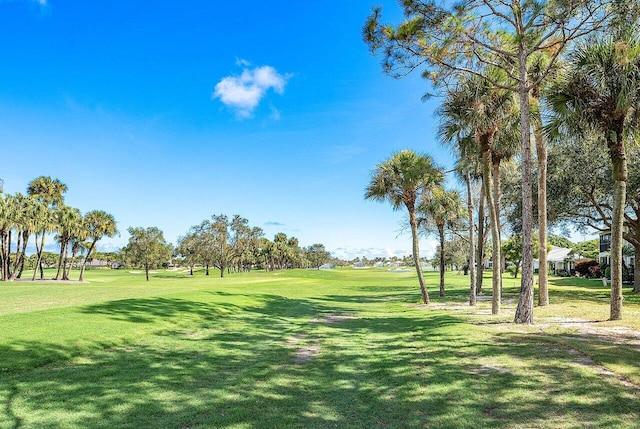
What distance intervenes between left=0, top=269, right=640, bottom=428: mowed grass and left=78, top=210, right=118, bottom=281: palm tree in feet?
154

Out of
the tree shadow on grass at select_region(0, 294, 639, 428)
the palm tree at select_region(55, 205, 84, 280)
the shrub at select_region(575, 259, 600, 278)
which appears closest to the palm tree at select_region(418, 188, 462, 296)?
the tree shadow on grass at select_region(0, 294, 639, 428)

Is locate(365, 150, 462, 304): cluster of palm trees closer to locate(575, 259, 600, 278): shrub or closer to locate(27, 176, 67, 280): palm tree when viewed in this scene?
locate(575, 259, 600, 278): shrub

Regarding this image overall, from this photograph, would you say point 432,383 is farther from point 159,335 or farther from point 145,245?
point 145,245

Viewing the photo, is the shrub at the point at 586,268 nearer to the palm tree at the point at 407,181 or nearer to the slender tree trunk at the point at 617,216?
the palm tree at the point at 407,181

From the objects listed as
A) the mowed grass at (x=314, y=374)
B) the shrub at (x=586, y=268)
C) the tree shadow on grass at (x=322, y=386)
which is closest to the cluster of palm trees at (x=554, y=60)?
the mowed grass at (x=314, y=374)

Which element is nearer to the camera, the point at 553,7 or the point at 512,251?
the point at 553,7

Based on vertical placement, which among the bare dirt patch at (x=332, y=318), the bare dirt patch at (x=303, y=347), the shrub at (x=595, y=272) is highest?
the shrub at (x=595, y=272)

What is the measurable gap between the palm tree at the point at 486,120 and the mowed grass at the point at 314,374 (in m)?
4.38

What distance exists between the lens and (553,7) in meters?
11.5

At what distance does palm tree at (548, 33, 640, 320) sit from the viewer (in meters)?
11.6

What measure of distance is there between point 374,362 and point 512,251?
52.5 m

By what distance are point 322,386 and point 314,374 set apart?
32.7 inches

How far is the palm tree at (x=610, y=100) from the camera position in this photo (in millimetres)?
11562

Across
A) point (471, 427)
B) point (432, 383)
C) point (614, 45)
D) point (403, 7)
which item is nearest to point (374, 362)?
point (432, 383)
